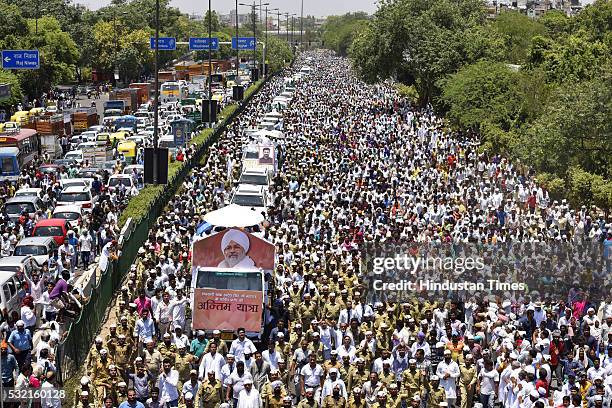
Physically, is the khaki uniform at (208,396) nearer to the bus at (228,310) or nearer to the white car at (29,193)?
the bus at (228,310)

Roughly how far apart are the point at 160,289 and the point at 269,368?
4.22 m

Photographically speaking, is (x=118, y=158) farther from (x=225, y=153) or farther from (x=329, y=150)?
(x=329, y=150)

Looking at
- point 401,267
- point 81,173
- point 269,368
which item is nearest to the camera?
point 269,368

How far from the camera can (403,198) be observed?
96.1 feet

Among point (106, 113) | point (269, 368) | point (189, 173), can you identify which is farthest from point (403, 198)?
point (106, 113)

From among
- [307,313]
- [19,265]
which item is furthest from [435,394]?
[19,265]

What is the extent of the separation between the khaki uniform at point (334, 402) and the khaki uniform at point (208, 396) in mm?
1392

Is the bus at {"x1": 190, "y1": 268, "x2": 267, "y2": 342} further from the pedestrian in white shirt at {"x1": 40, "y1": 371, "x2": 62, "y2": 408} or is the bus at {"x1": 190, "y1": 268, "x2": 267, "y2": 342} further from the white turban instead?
the pedestrian in white shirt at {"x1": 40, "y1": 371, "x2": 62, "y2": 408}

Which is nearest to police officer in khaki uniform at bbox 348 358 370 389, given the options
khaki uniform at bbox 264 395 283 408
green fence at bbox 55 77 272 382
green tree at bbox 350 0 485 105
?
khaki uniform at bbox 264 395 283 408

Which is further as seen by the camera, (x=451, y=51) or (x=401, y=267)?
(x=451, y=51)

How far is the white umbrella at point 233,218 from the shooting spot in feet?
66.4

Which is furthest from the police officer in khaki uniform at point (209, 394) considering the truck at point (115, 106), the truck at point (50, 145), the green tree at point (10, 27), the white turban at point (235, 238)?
the green tree at point (10, 27)

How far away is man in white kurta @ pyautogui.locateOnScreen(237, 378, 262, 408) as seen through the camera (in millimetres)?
12938

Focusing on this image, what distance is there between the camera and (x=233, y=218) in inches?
807
